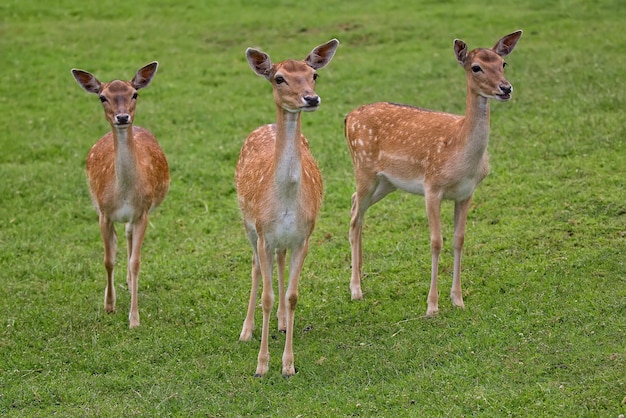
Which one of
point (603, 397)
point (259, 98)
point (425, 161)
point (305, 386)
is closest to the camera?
point (603, 397)

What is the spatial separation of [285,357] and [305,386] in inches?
12.0

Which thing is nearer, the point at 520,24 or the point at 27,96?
the point at 27,96

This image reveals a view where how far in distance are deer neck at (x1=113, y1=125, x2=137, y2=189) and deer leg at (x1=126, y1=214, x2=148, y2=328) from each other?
37 centimetres

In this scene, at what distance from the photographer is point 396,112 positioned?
8.88 metres

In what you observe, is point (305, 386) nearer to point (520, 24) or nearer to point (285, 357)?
point (285, 357)

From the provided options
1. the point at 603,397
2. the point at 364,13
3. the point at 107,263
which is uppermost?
the point at 603,397

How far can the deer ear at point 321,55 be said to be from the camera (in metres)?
7.22

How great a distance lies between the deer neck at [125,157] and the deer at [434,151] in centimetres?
199

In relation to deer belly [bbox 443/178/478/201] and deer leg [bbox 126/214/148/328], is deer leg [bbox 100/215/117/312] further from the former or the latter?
deer belly [bbox 443/178/478/201]

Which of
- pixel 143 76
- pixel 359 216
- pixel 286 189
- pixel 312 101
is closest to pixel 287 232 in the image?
pixel 286 189

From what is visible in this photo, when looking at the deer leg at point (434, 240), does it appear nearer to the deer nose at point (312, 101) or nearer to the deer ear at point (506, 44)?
the deer ear at point (506, 44)

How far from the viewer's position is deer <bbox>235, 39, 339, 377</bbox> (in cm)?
665

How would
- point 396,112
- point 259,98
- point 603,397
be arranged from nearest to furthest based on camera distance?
point 603,397
point 396,112
point 259,98

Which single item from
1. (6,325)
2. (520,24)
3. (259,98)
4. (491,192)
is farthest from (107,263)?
(520,24)
